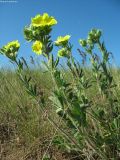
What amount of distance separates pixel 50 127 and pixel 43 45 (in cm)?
98

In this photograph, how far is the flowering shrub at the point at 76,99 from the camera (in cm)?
220

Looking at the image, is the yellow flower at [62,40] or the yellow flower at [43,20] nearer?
the yellow flower at [43,20]

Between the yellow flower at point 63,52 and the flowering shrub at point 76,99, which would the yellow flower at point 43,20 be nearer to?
the flowering shrub at point 76,99

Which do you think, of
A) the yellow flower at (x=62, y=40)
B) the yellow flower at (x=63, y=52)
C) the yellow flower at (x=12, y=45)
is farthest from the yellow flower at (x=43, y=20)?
the yellow flower at (x=63, y=52)

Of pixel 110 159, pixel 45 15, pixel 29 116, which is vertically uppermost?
pixel 45 15

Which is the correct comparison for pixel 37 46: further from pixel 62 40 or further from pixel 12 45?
pixel 62 40

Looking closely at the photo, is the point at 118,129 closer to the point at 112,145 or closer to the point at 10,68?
the point at 112,145

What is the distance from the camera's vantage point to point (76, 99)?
2393 millimetres

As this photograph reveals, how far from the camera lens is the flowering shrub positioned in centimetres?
220

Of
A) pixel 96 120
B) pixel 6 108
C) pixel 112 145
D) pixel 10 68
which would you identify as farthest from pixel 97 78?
pixel 10 68

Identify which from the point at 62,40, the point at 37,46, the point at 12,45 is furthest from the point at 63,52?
the point at 37,46

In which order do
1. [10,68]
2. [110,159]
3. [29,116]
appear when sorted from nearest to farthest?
[110,159] < [29,116] < [10,68]

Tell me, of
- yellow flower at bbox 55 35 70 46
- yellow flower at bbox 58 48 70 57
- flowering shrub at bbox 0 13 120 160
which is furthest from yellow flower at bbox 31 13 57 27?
yellow flower at bbox 58 48 70 57

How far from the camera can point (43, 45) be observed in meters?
2.18
